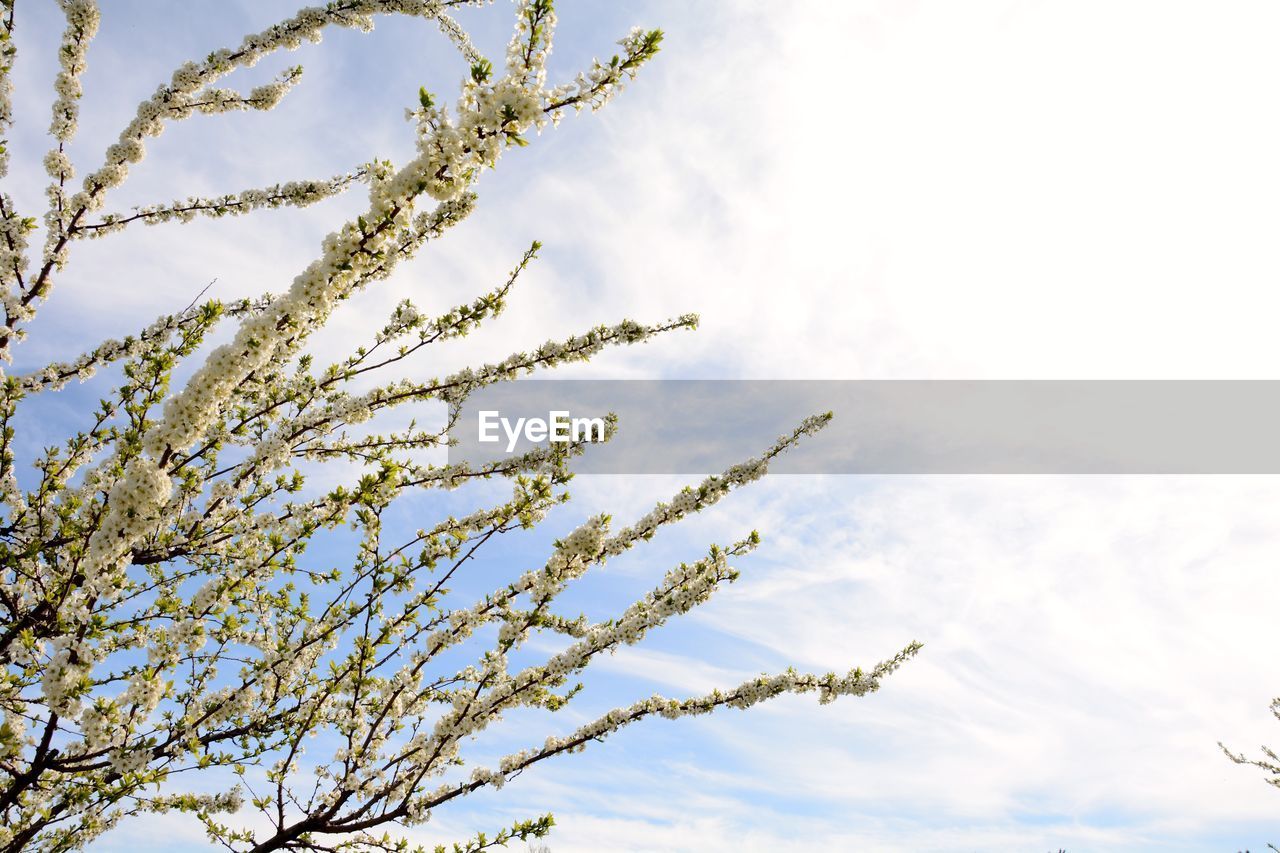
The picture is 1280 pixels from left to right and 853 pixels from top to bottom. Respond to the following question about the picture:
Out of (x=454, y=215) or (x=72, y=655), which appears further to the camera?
(x=454, y=215)

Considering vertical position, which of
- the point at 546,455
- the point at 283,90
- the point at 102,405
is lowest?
the point at 546,455

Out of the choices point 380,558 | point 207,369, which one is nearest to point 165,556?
point 380,558

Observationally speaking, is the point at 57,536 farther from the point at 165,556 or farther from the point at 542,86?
the point at 542,86

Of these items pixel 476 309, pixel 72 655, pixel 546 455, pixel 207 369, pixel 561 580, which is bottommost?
pixel 72 655

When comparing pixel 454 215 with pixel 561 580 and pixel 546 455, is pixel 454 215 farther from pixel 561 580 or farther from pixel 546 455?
pixel 561 580

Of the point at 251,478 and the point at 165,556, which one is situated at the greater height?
the point at 251,478

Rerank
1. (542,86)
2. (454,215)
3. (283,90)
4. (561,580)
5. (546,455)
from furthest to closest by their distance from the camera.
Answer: (283,90) → (546,455) → (454,215) → (561,580) → (542,86)

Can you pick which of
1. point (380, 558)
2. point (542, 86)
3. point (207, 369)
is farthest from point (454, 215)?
point (380, 558)

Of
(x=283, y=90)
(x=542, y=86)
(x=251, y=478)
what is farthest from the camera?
(x=283, y=90)

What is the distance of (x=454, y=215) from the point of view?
20.6ft

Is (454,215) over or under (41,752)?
over

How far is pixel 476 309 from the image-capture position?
23.8 feet

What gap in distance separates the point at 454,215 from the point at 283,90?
4.54m

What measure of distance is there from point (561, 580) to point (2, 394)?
5837mm
